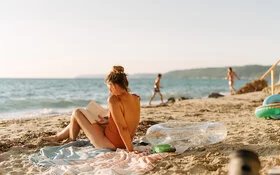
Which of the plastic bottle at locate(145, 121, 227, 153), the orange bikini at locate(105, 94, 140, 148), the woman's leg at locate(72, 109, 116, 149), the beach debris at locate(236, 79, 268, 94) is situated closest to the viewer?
→ the orange bikini at locate(105, 94, 140, 148)

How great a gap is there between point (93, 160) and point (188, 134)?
1.40 m

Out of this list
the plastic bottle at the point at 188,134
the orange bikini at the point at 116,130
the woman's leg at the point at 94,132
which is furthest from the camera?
the plastic bottle at the point at 188,134

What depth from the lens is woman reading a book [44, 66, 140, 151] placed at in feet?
13.3

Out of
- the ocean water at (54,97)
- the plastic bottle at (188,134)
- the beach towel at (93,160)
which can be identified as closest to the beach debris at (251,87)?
the ocean water at (54,97)

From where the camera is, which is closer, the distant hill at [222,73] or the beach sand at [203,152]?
the beach sand at [203,152]

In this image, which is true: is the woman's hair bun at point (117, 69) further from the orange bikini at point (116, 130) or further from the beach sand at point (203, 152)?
the beach sand at point (203, 152)

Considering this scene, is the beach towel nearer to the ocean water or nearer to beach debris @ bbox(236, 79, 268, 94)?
the ocean water

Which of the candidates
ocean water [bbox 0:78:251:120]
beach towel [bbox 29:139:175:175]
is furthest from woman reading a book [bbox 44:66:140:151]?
ocean water [bbox 0:78:251:120]

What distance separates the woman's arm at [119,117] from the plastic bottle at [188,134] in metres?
0.70

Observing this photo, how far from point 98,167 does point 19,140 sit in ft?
7.28

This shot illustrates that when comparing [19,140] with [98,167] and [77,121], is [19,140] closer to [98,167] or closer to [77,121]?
[77,121]

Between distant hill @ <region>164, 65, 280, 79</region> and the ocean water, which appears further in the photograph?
distant hill @ <region>164, 65, 280, 79</region>

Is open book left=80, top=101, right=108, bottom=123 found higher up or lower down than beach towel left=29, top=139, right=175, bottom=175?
higher up

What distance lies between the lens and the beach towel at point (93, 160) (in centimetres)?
358
